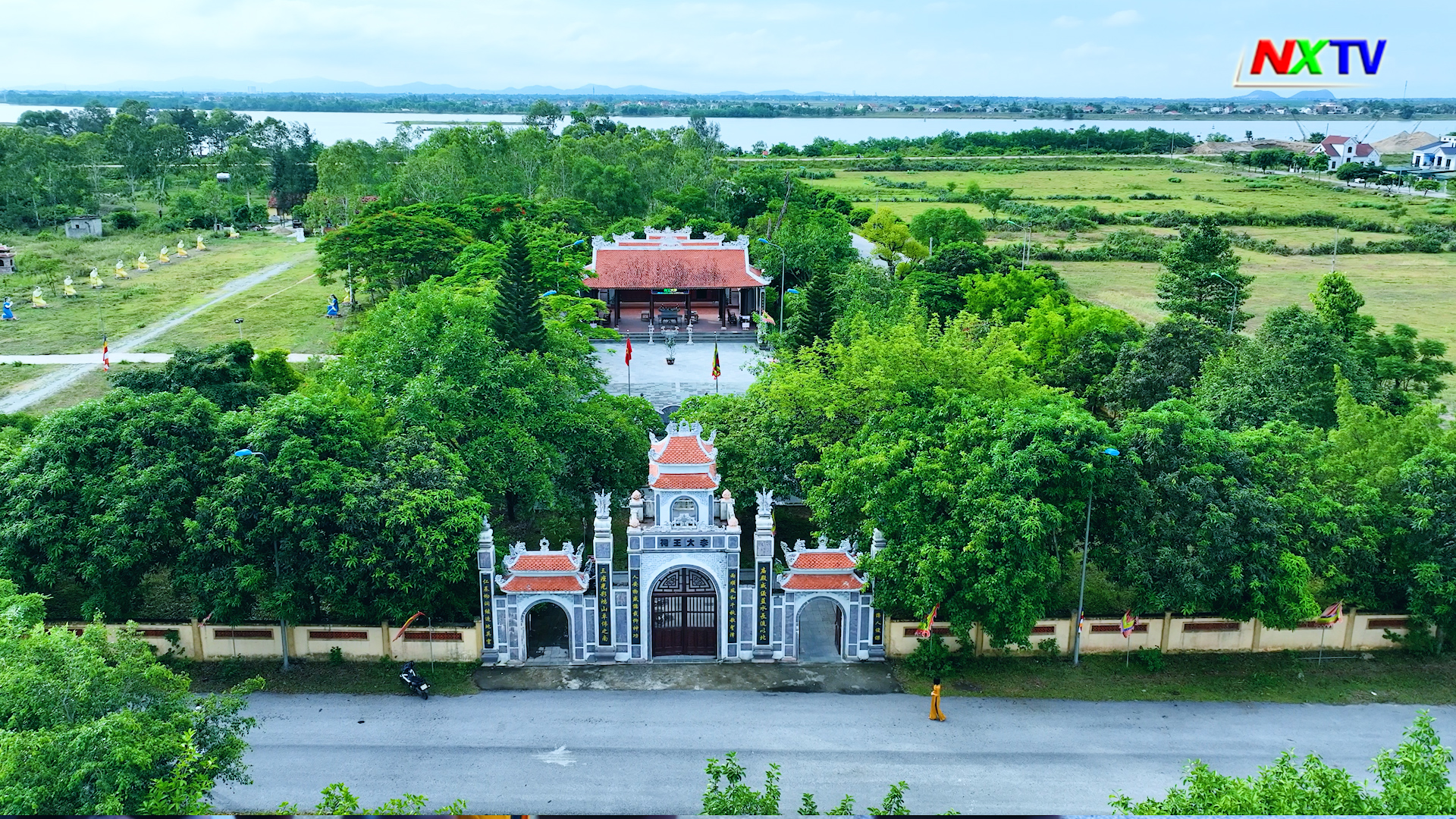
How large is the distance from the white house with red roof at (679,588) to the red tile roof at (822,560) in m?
0.01

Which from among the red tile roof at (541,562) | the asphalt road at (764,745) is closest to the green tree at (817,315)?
the red tile roof at (541,562)

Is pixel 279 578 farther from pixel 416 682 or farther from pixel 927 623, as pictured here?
pixel 927 623

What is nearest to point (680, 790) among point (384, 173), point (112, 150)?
point (384, 173)

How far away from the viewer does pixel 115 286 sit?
173 feet

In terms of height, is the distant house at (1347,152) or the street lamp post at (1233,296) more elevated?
the distant house at (1347,152)

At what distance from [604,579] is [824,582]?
3.99 m

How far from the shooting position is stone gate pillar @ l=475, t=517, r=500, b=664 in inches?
766

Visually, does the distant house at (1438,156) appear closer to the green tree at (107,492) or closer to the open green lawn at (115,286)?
the open green lawn at (115,286)

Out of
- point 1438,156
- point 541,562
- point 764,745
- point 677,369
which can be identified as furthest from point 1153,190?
point 764,745

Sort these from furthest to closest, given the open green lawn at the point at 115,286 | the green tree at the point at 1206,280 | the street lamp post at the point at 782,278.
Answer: the street lamp post at the point at 782,278, the open green lawn at the point at 115,286, the green tree at the point at 1206,280

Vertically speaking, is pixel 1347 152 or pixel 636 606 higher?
pixel 1347 152

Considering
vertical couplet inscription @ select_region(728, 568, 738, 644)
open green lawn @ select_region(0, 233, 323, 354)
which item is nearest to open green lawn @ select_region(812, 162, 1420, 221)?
open green lawn @ select_region(0, 233, 323, 354)

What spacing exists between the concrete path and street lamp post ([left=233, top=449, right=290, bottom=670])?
18592 mm

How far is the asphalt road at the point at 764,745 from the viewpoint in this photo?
1622 cm
